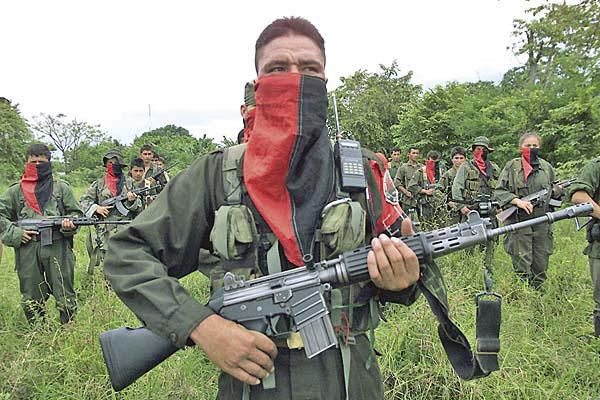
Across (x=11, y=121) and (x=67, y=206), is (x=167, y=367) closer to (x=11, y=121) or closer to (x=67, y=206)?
(x=67, y=206)

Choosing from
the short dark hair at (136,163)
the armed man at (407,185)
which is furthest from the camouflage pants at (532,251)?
the short dark hair at (136,163)

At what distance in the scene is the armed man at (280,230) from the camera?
131 centimetres

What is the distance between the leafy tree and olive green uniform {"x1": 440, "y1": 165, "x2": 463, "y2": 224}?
14.2 m

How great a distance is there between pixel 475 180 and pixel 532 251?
204 centimetres

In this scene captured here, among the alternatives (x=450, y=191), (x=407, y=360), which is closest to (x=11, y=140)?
(x=450, y=191)

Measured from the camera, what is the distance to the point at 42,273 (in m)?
4.91

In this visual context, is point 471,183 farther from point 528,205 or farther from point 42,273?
point 42,273

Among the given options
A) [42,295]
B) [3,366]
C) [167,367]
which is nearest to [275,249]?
[167,367]

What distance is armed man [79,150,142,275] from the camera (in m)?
6.64

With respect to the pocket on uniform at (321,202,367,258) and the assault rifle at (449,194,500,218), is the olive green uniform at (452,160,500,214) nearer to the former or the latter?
the assault rifle at (449,194,500,218)

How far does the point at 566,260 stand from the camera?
6.22m

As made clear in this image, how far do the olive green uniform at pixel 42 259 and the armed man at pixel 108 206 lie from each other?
1.44 m

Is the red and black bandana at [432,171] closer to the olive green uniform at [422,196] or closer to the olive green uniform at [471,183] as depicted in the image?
the olive green uniform at [422,196]

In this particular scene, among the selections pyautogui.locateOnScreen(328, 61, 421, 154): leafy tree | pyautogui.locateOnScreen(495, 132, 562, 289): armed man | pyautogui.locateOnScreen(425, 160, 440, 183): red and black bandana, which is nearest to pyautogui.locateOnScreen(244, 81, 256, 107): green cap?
pyautogui.locateOnScreen(495, 132, 562, 289): armed man
